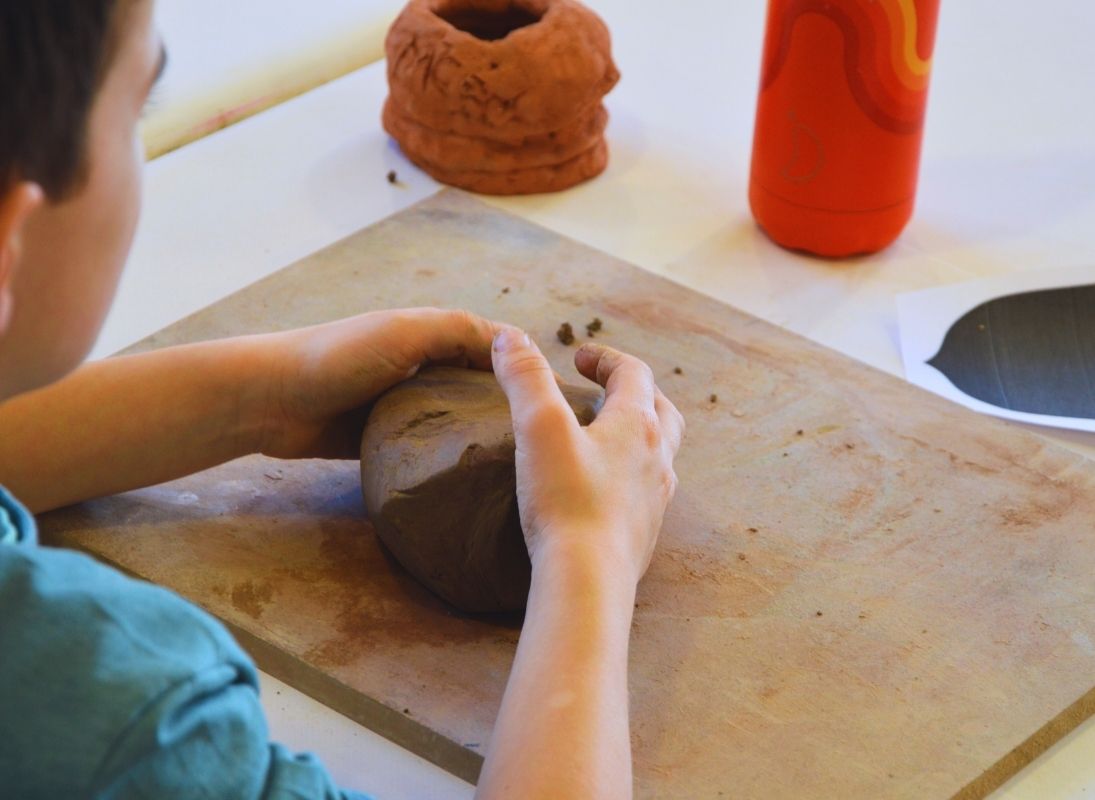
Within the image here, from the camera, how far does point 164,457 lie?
1.18 metres

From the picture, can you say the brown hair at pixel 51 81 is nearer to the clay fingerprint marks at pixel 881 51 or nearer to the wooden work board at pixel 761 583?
the wooden work board at pixel 761 583

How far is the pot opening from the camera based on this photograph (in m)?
1.73

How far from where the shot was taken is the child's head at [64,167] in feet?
2.02

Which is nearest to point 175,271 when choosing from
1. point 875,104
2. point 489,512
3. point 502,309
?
point 502,309

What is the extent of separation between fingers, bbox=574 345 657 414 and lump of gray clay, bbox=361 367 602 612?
3 centimetres

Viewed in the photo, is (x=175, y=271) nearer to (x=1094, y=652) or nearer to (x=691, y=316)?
(x=691, y=316)

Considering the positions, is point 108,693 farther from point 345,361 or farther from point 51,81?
point 345,361

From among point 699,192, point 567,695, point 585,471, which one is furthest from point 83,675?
point 699,192

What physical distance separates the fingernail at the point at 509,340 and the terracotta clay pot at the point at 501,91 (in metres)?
0.60

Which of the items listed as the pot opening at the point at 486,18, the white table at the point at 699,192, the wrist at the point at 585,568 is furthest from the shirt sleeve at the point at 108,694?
the pot opening at the point at 486,18

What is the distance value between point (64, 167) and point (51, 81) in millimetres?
51

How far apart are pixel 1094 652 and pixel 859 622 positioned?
0.59 ft

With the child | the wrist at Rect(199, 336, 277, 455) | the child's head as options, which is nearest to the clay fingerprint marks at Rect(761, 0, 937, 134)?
the child

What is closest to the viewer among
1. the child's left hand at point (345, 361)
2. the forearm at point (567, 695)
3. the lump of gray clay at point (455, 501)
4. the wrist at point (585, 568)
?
the forearm at point (567, 695)
